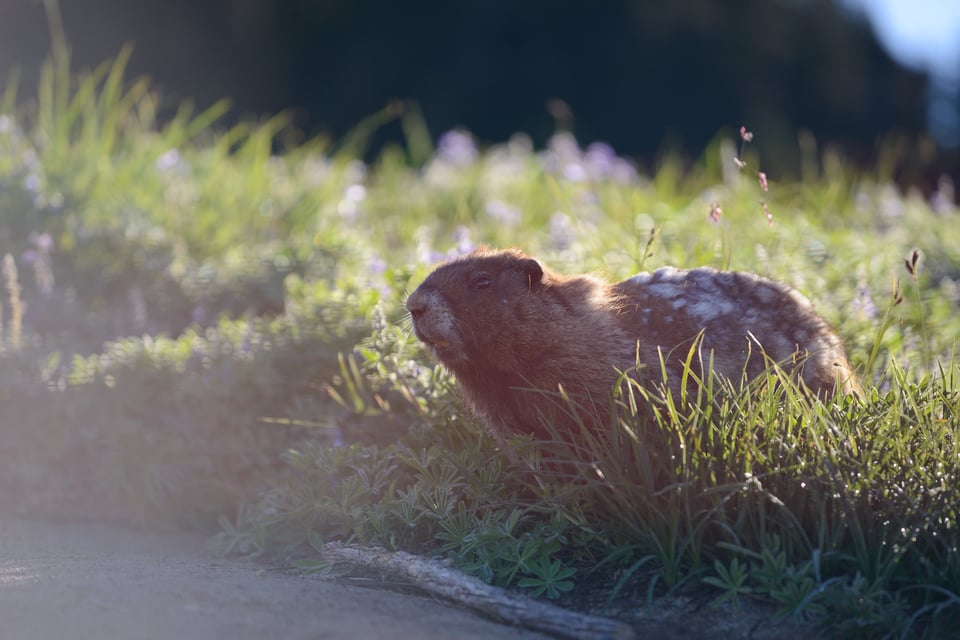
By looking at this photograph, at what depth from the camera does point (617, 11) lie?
16719 mm

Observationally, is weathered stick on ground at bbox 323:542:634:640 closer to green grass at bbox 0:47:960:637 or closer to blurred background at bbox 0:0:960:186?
green grass at bbox 0:47:960:637

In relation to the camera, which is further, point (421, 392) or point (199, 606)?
point (421, 392)

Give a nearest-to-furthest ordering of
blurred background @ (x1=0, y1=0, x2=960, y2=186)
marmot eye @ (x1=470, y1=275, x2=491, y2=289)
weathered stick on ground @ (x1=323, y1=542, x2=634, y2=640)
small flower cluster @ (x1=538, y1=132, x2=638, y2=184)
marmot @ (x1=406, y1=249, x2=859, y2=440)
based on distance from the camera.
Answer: weathered stick on ground @ (x1=323, y1=542, x2=634, y2=640)
marmot @ (x1=406, y1=249, x2=859, y2=440)
marmot eye @ (x1=470, y1=275, x2=491, y2=289)
small flower cluster @ (x1=538, y1=132, x2=638, y2=184)
blurred background @ (x1=0, y1=0, x2=960, y2=186)

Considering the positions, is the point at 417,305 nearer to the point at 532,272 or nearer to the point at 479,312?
the point at 479,312

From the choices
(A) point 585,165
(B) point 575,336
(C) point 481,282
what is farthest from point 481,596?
(A) point 585,165

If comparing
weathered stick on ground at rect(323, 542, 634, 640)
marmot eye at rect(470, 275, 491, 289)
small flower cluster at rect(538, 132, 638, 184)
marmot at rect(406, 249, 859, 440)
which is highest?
small flower cluster at rect(538, 132, 638, 184)

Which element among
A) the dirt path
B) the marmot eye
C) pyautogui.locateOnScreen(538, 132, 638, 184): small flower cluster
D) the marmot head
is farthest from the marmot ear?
pyautogui.locateOnScreen(538, 132, 638, 184): small flower cluster

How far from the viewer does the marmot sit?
350cm

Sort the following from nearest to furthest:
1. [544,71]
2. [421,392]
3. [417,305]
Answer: [417,305] → [421,392] → [544,71]

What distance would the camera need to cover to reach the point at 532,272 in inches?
142

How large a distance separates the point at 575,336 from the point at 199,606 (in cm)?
148

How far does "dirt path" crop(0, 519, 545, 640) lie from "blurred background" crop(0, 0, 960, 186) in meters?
12.5

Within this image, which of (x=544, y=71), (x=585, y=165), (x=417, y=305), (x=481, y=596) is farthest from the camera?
(x=544, y=71)

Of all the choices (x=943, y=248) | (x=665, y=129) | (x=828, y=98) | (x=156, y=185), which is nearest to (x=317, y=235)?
(x=156, y=185)
